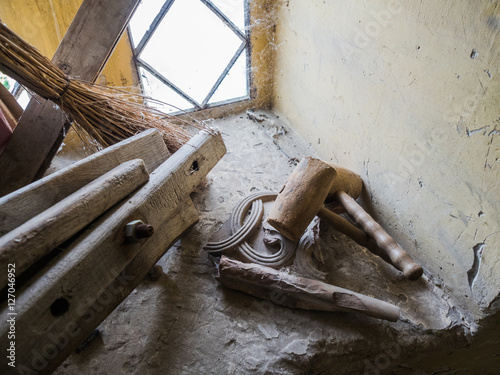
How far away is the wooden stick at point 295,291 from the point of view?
51.1 inches

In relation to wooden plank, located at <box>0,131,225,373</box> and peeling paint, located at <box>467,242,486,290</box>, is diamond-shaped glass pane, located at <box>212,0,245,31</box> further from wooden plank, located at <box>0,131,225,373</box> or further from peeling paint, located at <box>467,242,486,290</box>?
peeling paint, located at <box>467,242,486,290</box>

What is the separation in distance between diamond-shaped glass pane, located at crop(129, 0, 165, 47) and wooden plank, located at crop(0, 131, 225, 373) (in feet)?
4.26

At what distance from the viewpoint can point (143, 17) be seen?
221 centimetres

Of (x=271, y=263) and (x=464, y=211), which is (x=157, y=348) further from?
(x=464, y=211)

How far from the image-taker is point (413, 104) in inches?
54.6

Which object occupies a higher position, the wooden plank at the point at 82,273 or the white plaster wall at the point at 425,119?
the white plaster wall at the point at 425,119

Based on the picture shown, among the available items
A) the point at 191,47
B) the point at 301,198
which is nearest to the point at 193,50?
the point at 191,47

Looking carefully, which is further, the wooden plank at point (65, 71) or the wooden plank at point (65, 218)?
the wooden plank at point (65, 71)

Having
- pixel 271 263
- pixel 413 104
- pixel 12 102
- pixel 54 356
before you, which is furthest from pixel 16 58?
pixel 413 104

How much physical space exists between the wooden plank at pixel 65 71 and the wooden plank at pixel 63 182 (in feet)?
1.59

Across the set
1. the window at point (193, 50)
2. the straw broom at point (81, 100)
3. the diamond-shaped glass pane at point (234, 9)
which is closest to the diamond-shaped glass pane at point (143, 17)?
the window at point (193, 50)

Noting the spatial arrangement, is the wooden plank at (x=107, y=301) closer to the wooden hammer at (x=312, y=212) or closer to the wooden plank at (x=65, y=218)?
the wooden plank at (x=65, y=218)

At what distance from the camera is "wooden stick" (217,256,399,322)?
130 centimetres

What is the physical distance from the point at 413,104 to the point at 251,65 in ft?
4.64
